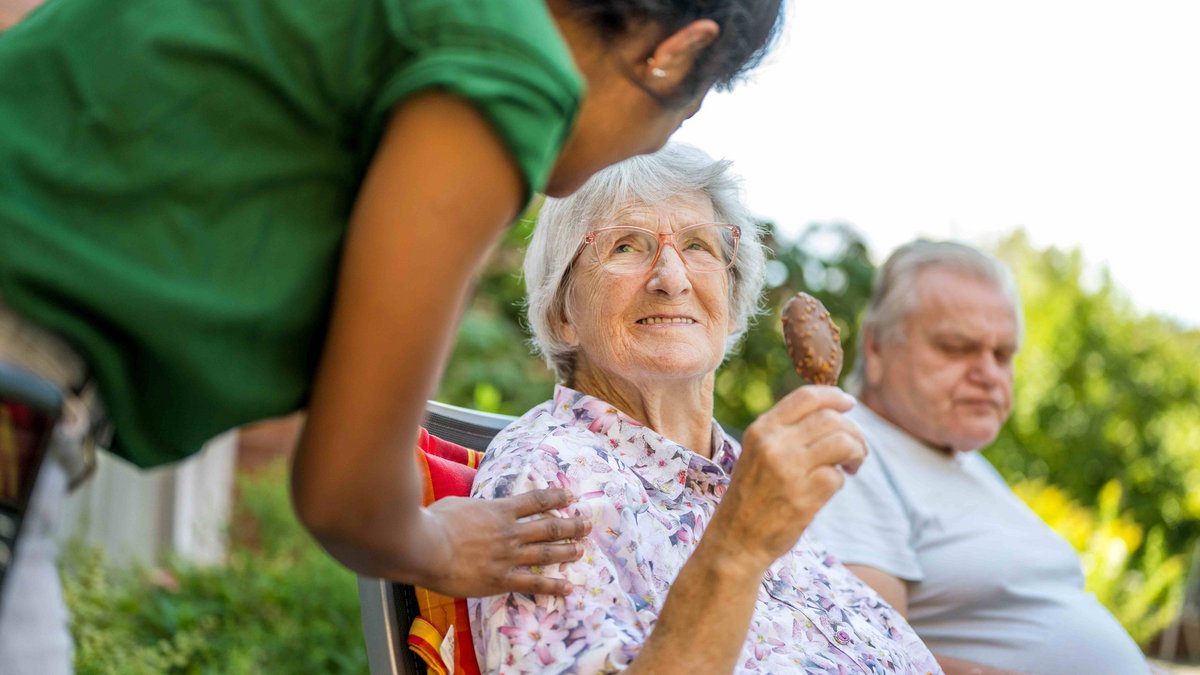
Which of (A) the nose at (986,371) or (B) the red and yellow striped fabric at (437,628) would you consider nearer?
(B) the red and yellow striped fabric at (437,628)

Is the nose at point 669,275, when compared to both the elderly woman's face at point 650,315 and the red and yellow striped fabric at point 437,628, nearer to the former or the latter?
the elderly woman's face at point 650,315

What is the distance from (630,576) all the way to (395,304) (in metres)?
0.95

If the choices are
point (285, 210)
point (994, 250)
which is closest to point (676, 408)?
point (285, 210)

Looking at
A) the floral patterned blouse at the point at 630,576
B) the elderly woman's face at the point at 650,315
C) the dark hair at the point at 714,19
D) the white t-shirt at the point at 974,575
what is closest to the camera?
the dark hair at the point at 714,19

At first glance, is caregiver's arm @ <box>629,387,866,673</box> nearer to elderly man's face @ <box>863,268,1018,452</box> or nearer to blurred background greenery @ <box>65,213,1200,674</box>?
blurred background greenery @ <box>65,213,1200,674</box>

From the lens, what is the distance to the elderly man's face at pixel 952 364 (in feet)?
11.6

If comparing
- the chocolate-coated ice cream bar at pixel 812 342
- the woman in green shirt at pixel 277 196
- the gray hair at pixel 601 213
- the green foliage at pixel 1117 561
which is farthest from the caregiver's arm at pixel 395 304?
the green foliage at pixel 1117 561

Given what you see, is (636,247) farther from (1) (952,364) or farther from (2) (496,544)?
(1) (952,364)

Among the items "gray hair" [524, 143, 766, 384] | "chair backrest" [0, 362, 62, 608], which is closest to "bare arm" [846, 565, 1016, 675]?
"gray hair" [524, 143, 766, 384]

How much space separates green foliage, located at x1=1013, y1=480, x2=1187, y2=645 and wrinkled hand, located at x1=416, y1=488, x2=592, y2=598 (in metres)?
5.29

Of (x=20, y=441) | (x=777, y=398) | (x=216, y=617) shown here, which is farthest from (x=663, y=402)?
(x=777, y=398)

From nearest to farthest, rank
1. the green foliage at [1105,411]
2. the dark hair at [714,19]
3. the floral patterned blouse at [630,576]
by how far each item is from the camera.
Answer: the dark hair at [714,19] → the floral patterned blouse at [630,576] → the green foliage at [1105,411]

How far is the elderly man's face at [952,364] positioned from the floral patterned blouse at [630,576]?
1.23 meters

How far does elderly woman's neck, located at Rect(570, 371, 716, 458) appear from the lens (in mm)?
2297
